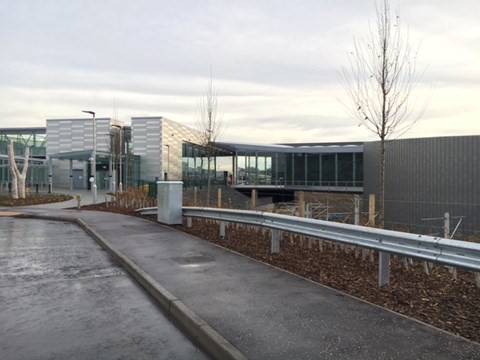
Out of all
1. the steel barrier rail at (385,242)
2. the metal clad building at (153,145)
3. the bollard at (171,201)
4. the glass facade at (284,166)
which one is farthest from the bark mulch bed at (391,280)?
the metal clad building at (153,145)

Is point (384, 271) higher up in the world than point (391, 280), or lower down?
higher up

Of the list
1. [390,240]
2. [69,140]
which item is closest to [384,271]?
[390,240]

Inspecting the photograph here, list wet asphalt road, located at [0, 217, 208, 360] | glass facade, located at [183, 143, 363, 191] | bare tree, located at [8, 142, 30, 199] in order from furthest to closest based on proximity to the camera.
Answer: glass facade, located at [183, 143, 363, 191], bare tree, located at [8, 142, 30, 199], wet asphalt road, located at [0, 217, 208, 360]

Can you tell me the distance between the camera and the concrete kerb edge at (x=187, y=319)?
4.14m

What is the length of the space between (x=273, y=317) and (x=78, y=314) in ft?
8.17

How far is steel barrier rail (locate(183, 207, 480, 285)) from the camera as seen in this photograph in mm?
4906

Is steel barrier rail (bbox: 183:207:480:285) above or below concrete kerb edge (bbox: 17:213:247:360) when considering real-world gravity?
above

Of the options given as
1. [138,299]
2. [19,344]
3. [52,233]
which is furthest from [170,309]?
[52,233]

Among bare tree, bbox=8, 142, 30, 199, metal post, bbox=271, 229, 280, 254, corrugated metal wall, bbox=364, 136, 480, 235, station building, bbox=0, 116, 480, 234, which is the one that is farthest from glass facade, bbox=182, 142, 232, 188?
metal post, bbox=271, 229, 280, 254

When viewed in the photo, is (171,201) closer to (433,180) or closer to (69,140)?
(433,180)

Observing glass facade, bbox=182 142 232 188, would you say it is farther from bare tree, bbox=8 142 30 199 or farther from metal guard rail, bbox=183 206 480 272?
metal guard rail, bbox=183 206 480 272

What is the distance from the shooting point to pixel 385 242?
602cm

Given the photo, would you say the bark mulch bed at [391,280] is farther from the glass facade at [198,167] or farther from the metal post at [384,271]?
the glass facade at [198,167]

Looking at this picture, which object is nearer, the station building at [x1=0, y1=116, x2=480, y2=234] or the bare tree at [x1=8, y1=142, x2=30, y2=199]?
the station building at [x1=0, y1=116, x2=480, y2=234]
